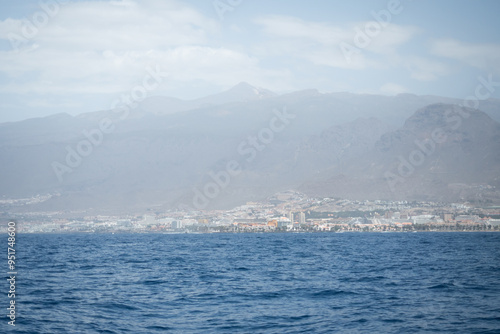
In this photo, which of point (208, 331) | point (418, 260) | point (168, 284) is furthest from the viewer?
point (418, 260)

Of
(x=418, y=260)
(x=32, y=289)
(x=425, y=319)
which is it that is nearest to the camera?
(x=425, y=319)

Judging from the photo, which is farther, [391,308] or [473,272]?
[473,272]

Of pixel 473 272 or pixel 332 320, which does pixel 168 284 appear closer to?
pixel 332 320

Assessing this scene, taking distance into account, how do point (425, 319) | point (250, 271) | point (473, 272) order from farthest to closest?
point (250, 271) → point (473, 272) → point (425, 319)

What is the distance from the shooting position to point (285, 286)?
39.6 metres

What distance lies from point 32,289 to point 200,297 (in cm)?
1226

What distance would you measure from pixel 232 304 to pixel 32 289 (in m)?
15.1

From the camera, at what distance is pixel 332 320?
2833cm

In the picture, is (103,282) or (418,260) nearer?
(103,282)

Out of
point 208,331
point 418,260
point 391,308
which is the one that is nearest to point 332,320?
point 391,308

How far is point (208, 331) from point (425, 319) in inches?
444

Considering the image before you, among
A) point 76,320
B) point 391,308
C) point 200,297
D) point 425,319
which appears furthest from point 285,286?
point 76,320

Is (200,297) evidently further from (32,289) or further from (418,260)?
(418,260)

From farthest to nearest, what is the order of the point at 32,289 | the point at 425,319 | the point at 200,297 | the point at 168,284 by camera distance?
the point at 168,284 < the point at 32,289 < the point at 200,297 < the point at 425,319
